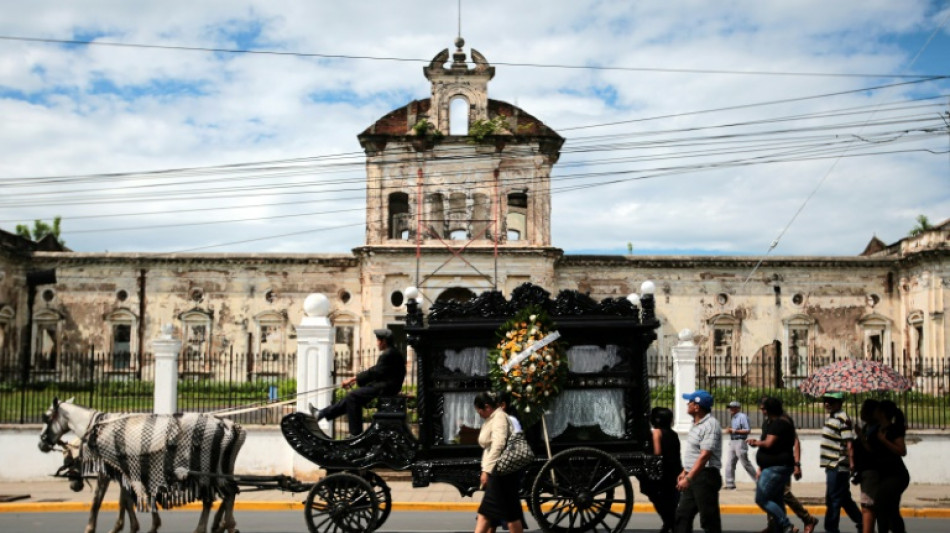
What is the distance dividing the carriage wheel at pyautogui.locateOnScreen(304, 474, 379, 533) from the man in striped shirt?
4791 millimetres

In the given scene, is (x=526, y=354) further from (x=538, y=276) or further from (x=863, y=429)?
(x=538, y=276)

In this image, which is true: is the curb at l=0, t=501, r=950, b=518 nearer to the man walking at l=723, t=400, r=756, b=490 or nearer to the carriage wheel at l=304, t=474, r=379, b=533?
the man walking at l=723, t=400, r=756, b=490

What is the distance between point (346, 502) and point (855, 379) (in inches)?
221

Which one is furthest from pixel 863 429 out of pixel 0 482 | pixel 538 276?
pixel 538 276

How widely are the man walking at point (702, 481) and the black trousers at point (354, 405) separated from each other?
3.64m

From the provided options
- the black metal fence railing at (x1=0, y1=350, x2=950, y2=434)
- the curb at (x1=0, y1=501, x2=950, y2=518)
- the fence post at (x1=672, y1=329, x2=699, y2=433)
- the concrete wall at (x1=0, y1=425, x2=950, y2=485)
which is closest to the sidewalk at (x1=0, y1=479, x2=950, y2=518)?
the curb at (x1=0, y1=501, x2=950, y2=518)

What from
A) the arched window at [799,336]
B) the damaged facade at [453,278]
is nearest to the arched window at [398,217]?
the damaged facade at [453,278]

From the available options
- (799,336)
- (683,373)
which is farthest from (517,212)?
(683,373)

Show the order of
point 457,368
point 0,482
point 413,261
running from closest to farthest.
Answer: point 457,368 → point 0,482 → point 413,261

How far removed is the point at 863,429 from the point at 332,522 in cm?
538

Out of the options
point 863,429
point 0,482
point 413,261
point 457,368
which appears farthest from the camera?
point 413,261

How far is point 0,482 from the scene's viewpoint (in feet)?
49.8

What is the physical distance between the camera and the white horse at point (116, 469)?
964cm

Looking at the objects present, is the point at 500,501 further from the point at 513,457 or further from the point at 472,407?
the point at 472,407
